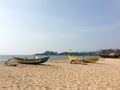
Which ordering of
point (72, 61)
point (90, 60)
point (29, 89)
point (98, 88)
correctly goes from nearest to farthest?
point (29, 89), point (98, 88), point (72, 61), point (90, 60)

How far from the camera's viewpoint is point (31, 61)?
2442 centimetres

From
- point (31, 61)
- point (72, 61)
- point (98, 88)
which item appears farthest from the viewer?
point (72, 61)

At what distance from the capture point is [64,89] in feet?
26.0

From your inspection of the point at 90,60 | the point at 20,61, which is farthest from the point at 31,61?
the point at 90,60

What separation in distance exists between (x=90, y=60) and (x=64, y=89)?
2208 cm

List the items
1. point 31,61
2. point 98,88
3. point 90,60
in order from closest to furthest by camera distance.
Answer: point 98,88 → point 31,61 → point 90,60

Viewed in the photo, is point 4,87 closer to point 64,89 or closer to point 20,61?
point 64,89

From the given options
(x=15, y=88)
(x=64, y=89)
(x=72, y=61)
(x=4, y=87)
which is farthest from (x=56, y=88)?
(x=72, y=61)

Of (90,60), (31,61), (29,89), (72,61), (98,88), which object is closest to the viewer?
(29,89)

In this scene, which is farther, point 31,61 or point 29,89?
point 31,61

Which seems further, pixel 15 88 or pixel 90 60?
pixel 90 60

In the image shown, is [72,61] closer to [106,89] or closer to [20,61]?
[20,61]

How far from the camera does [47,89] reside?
7859 millimetres

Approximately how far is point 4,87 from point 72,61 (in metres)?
20.0
